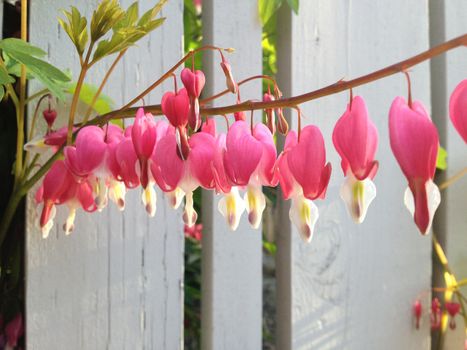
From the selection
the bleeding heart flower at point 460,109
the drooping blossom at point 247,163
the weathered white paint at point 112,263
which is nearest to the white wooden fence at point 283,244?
the weathered white paint at point 112,263

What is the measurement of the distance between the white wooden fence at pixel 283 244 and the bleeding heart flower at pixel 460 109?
23.4 inches

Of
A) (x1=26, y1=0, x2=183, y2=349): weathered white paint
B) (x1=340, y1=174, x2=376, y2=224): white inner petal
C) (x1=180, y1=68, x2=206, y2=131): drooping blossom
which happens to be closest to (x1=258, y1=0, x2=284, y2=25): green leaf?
(x1=26, y1=0, x2=183, y2=349): weathered white paint

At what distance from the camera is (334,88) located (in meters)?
0.52

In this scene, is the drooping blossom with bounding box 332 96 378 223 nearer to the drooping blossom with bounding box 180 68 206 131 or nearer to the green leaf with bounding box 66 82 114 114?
the drooping blossom with bounding box 180 68 206 131

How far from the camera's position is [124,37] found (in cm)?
66

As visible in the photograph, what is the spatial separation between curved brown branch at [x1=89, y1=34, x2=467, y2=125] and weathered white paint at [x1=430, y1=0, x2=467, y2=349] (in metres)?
0.85

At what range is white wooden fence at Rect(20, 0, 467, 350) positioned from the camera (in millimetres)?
896

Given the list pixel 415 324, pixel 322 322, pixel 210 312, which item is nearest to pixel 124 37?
pixel 210 312

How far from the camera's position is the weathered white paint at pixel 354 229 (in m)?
1.10

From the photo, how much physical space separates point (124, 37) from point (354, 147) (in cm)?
32

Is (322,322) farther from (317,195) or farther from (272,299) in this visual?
(272,299)

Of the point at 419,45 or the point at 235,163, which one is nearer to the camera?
the point at 235,163

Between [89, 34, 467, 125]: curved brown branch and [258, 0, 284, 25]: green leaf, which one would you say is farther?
[258, 0, 284, 25]: green leaf

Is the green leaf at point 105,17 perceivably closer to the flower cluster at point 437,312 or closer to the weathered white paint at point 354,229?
the weathered white paint at point 354,229
